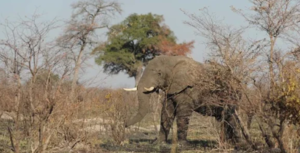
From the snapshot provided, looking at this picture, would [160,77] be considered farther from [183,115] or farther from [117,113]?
[117,113]

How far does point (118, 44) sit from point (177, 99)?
106 ft

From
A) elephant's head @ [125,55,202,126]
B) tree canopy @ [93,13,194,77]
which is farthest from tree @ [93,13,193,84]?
elephant's head @ [125,55,202,126]

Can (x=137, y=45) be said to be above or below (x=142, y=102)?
above

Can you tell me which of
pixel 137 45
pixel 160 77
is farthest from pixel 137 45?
pixel 160 77

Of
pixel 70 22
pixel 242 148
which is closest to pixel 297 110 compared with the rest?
pixel 242 148

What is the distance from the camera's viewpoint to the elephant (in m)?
13.7

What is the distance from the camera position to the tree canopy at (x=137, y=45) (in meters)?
46.2

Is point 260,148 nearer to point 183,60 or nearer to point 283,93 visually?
point 283,93

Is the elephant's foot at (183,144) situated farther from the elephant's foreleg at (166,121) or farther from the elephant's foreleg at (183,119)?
the elephant's foreleg at (166,121)

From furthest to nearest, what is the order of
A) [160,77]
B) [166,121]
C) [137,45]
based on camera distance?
[137,45]
[160,77]
[166,121]

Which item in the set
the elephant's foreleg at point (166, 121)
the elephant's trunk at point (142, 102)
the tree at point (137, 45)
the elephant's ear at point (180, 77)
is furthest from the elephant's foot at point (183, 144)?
the tree at point (137, 45)

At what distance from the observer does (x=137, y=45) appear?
47.0 metres

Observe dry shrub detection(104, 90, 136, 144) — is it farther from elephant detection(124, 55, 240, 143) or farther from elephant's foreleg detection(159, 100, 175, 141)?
elephant's foreleg detection(159, 100, 175, 141)

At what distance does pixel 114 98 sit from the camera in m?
14.0
